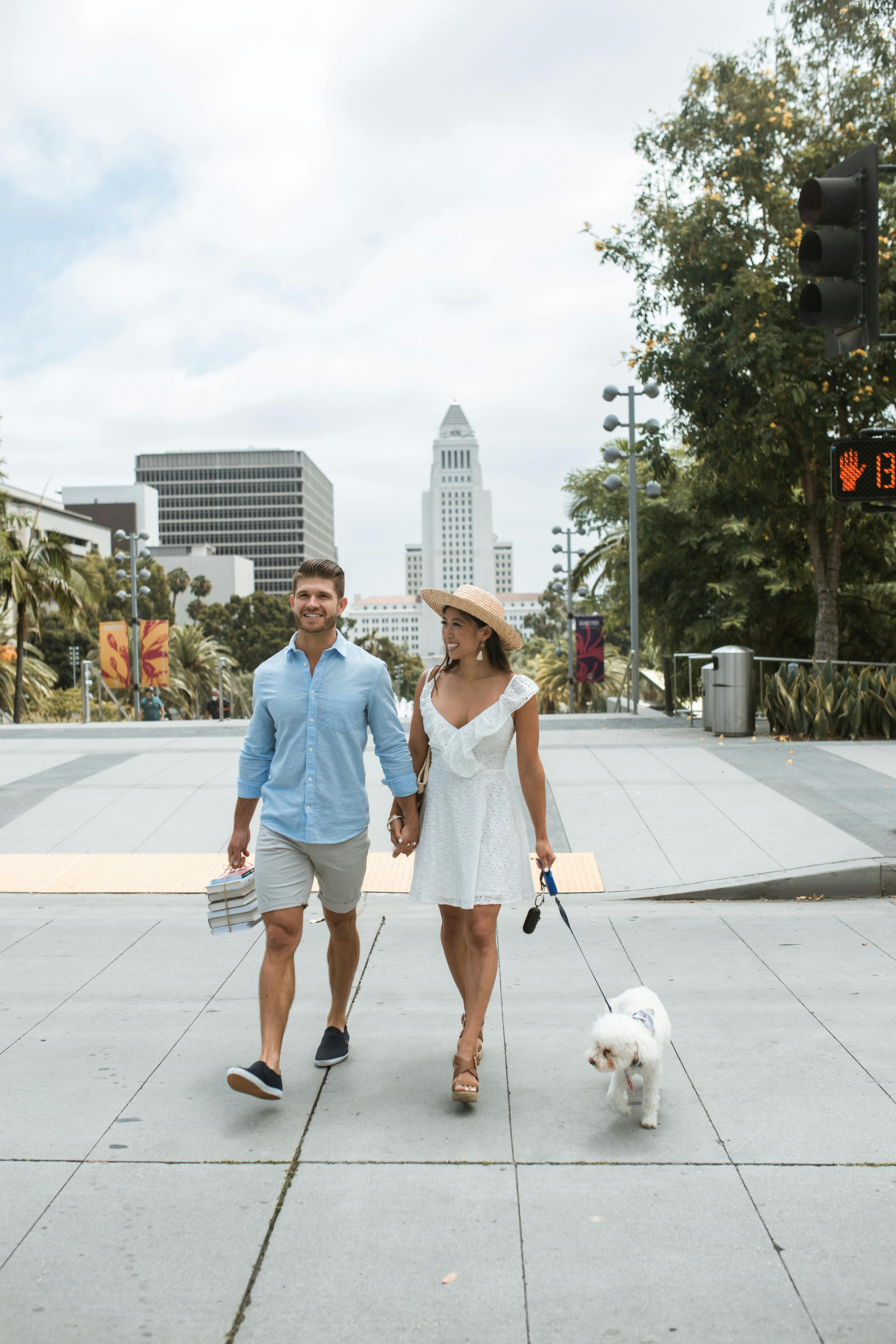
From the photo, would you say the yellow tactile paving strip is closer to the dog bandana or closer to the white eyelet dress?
the white eyelet dress

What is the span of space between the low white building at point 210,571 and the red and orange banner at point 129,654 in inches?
4136

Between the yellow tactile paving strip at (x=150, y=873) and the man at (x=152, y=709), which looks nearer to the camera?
the yellow tactile paving strip at (x=150, y=873)

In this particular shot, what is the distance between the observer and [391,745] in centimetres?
394

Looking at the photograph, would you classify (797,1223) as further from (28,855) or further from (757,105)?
(757,105)

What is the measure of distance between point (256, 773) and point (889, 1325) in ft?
8.29

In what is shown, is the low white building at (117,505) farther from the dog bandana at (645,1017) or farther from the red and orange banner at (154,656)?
the dog bandana at (645,1017)

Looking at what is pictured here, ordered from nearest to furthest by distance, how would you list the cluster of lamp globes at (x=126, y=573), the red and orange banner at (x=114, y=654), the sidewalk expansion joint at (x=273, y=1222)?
the sidewalk expansion joint at (x=273, y=1222)
the red and orange banner at (x=114, y=654)
the cluster of lamp globes at (x=126, y=573)

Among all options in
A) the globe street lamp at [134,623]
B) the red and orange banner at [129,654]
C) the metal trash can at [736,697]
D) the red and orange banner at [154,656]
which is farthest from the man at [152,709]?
the metal trash can at [736,697]

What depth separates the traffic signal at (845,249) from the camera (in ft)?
17.3

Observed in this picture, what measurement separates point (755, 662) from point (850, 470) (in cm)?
944

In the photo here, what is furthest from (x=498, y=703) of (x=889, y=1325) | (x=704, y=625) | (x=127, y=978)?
(x=704, y=625)

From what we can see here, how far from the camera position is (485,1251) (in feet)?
9.41

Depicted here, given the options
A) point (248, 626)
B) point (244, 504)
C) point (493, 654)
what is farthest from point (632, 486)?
point (244, 504)

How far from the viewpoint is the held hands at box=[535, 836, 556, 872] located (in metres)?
3.94
